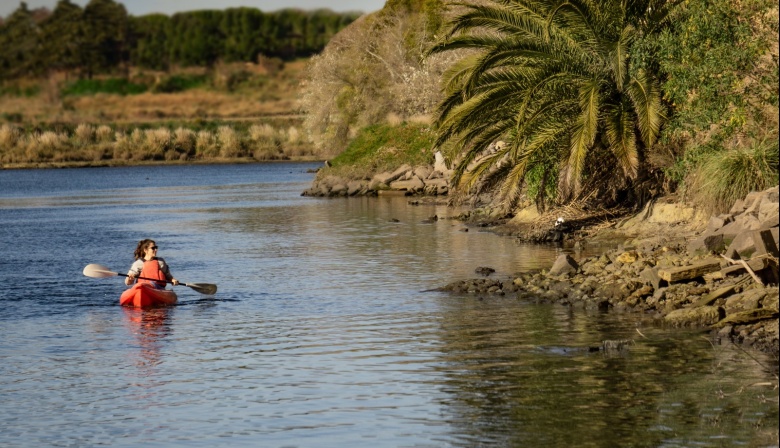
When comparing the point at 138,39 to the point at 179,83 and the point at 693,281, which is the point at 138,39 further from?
the point at 693,281

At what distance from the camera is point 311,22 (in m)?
191

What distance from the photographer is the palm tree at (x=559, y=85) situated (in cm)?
2752

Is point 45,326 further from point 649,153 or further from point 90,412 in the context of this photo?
point 649,153

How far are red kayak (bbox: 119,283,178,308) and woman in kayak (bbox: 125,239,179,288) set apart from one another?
14.9 inches

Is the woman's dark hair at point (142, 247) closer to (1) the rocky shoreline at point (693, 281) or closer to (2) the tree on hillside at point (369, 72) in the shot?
(1) the rocky shoreline at point (693, 281)

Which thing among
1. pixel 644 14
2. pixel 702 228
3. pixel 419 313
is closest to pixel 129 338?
pixel 419 313

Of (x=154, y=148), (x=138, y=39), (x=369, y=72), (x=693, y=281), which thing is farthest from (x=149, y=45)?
(x=693, y=281)

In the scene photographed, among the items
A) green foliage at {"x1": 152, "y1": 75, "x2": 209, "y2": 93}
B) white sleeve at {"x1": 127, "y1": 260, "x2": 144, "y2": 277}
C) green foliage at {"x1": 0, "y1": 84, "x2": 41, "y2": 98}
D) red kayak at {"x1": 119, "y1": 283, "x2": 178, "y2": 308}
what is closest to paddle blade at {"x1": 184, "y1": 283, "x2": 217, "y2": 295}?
red kayak at {"x1": 119, "y1": 283, "x2": 178, "y2": 308}

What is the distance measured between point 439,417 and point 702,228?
13399 millimetres

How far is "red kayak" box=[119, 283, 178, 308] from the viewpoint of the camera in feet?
76.8

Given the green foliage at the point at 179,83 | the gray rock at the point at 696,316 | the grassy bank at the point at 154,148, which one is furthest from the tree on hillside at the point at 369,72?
the green foliage at the point at 179,83

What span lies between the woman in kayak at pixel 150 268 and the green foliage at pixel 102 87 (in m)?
144

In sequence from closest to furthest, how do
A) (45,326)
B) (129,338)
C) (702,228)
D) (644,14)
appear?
(129,338)
(45,326)
(702,228)
(644,14)

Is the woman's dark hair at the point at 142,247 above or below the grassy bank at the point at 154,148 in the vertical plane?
below
